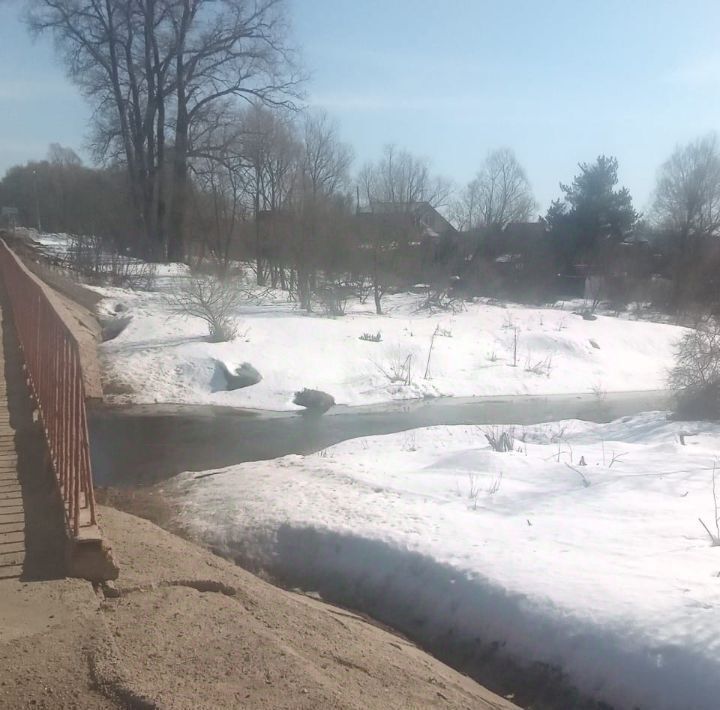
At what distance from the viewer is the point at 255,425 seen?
57.1 ft

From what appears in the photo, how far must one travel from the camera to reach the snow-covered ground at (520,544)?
559 cm

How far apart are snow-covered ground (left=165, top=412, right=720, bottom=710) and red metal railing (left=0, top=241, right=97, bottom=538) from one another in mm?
2274

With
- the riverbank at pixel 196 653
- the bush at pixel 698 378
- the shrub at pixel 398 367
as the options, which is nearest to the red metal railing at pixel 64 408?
the riverbank at pixel 196 653

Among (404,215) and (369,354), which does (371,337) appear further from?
(404,215)

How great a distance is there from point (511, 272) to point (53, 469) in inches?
1685

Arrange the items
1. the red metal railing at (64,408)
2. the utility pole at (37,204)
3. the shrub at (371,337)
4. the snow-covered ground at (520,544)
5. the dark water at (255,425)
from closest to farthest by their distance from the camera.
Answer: the snow-covered ground at (520,544) → the red metal railing at (64,408) → the dark water at (255,425) → the shrub at (371,337) → the utility pole at (37,204)

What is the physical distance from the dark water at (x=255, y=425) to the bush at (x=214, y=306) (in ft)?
13.4

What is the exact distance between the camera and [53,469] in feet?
23.8

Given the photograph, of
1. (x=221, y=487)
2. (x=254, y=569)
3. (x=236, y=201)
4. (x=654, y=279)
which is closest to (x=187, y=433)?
(x=221, y=487)

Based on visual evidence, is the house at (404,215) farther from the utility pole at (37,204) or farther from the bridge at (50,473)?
the utility pole at (37,204)

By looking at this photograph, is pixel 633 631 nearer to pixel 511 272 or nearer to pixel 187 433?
pixel 187 433

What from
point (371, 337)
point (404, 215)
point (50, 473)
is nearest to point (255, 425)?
point (371, 337)

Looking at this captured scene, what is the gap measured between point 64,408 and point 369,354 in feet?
55.5

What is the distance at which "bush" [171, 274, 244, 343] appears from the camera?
22672 mm
